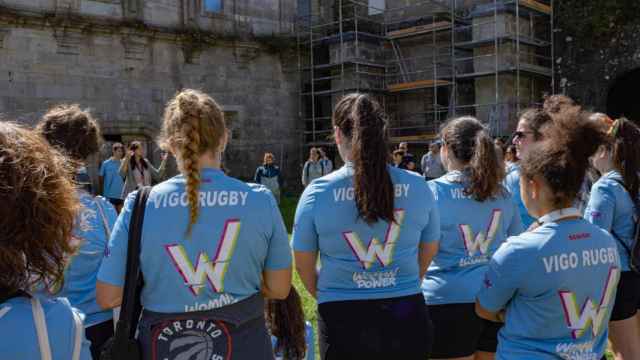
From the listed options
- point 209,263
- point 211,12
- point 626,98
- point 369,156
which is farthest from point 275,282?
point 626,98

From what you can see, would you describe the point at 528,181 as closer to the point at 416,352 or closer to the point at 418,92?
the point at 416,352

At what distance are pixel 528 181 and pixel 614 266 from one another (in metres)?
0.50

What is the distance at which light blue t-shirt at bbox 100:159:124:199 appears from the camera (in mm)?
10219

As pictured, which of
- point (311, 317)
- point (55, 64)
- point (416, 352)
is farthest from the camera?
point (55, 64)

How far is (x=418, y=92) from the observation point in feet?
63.5

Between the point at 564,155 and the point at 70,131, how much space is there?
232cm

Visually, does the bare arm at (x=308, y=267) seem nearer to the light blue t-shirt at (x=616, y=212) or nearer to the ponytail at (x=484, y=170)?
the ponytail at (x=484, y=170)

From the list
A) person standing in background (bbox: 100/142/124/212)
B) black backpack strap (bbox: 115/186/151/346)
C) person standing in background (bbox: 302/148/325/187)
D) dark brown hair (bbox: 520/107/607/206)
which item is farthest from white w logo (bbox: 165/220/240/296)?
person standing in background (bbox: 302/148/325/187)

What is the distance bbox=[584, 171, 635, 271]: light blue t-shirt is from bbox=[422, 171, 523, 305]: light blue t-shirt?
82 centimetres

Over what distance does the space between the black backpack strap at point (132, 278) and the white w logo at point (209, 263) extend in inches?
5.2

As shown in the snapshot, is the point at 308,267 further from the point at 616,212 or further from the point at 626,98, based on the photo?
the point at 626,98

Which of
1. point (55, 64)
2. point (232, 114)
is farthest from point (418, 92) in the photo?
point (55, 64)

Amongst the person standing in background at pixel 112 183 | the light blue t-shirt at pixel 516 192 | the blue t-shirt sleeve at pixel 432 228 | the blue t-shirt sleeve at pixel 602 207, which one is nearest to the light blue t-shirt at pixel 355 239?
the blue t-shirt sleeve at pixel 432 228

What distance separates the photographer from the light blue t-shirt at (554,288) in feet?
7.88
